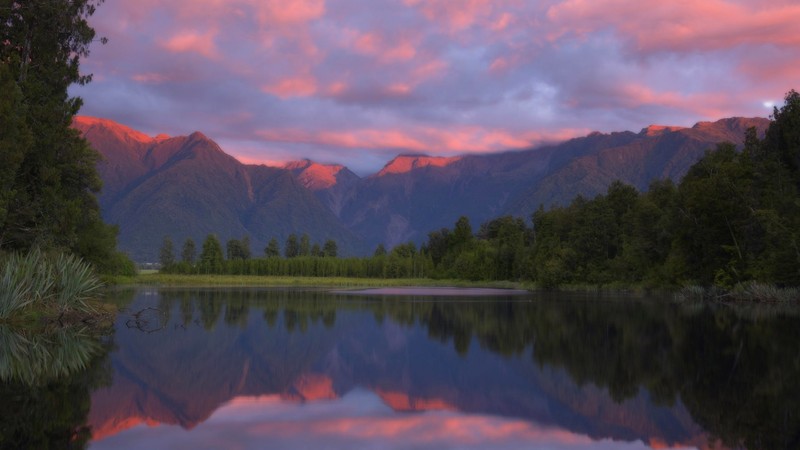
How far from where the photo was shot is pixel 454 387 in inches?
642

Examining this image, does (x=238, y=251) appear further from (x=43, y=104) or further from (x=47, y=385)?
(x=47, y=385)

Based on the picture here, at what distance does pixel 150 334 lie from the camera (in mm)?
27922

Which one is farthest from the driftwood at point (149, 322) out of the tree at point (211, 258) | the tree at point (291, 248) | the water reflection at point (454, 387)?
the tree at point (291, 248)

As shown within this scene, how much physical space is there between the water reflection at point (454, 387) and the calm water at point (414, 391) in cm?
6

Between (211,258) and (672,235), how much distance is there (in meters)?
113

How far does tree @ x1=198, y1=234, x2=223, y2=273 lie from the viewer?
516 ft

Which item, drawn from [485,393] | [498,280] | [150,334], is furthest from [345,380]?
[498,280]

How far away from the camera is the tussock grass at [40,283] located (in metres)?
22.6

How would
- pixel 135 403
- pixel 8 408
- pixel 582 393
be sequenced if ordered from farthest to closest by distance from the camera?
pixel 582 393 < pixel 135 403 < pixel 8 408

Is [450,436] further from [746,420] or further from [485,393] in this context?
[746,420]

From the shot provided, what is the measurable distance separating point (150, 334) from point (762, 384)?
73.8 feet

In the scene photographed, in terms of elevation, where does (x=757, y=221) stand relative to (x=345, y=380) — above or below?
above

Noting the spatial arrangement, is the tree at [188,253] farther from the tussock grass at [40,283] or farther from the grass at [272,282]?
the tussock grass at [40,283]

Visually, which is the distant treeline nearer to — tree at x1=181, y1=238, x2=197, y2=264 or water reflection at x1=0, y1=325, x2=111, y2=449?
tree at x1=181, y1=238, x2=197, y2=264
